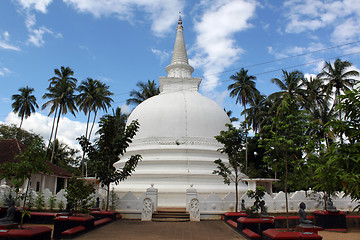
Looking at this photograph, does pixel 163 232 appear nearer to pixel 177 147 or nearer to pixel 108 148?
pixel 108 148

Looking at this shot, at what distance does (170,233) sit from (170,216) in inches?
185

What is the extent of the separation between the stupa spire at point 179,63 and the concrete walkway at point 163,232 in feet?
66.7

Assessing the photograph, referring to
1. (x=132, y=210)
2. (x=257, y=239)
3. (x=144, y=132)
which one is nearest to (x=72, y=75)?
(x=144, y=132)

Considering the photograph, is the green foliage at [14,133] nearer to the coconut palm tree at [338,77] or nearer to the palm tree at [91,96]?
the palm tree at [91,96]

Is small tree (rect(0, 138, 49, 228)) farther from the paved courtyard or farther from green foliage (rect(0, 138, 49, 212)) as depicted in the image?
the paved courtyard

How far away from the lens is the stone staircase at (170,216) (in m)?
16.4

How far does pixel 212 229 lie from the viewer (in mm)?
13609

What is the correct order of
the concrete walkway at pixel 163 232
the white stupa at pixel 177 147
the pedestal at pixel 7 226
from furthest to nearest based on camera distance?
the white stupa at pixel 177 147, the concrete walkway at pixel 163 232, the pedestal at pixel 7 226

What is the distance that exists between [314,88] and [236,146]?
2134 centimetres

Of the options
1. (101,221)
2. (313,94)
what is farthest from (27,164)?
(313,94)

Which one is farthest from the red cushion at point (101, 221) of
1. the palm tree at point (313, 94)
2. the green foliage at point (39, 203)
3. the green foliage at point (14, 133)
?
the green foliage at point (14, 133)

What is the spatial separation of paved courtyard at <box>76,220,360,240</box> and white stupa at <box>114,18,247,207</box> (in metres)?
6.29

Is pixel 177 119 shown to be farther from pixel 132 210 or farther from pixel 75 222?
pixel 75 222

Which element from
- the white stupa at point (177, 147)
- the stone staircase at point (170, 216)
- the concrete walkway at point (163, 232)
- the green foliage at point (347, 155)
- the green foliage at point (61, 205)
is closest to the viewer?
the green foliage at point (347, 155)
